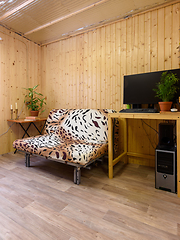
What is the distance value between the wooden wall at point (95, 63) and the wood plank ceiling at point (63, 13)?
13 centimetres

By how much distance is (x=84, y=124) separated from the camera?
8.04 ft

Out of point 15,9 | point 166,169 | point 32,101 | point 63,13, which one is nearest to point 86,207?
point 166,169

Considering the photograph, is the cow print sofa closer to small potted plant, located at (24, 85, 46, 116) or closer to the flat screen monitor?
the flat screen monitor

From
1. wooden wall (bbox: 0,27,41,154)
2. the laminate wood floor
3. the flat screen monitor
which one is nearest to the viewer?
the laminate wood floor

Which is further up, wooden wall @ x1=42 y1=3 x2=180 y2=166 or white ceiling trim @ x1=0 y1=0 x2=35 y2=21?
white ceiling trim @ x1=0 y1=0 x2=35 y2=21

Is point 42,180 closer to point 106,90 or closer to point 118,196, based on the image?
point 118,196

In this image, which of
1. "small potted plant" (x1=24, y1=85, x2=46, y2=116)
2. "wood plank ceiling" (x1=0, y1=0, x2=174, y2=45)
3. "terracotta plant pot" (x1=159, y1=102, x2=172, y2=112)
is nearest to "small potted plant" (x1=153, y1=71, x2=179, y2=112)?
"terracotta plant pot" (x1=159, y1=102, x2=172, y2=112)

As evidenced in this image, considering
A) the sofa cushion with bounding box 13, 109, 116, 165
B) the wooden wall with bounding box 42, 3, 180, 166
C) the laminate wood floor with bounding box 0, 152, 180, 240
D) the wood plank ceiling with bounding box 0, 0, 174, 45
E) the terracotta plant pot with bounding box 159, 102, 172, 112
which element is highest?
the wood plank ceiling with bounding box 0, 0, 174, 45

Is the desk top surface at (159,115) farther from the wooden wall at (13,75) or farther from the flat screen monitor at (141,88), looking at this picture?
the wooden wall at (13,75)

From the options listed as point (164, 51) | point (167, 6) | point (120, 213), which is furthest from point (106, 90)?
point (120, 213)

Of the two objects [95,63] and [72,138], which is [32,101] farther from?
[95,63]

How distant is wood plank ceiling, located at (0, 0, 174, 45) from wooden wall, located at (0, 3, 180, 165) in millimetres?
127

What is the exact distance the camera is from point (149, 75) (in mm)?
2102

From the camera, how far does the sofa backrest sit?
7.56 feet
